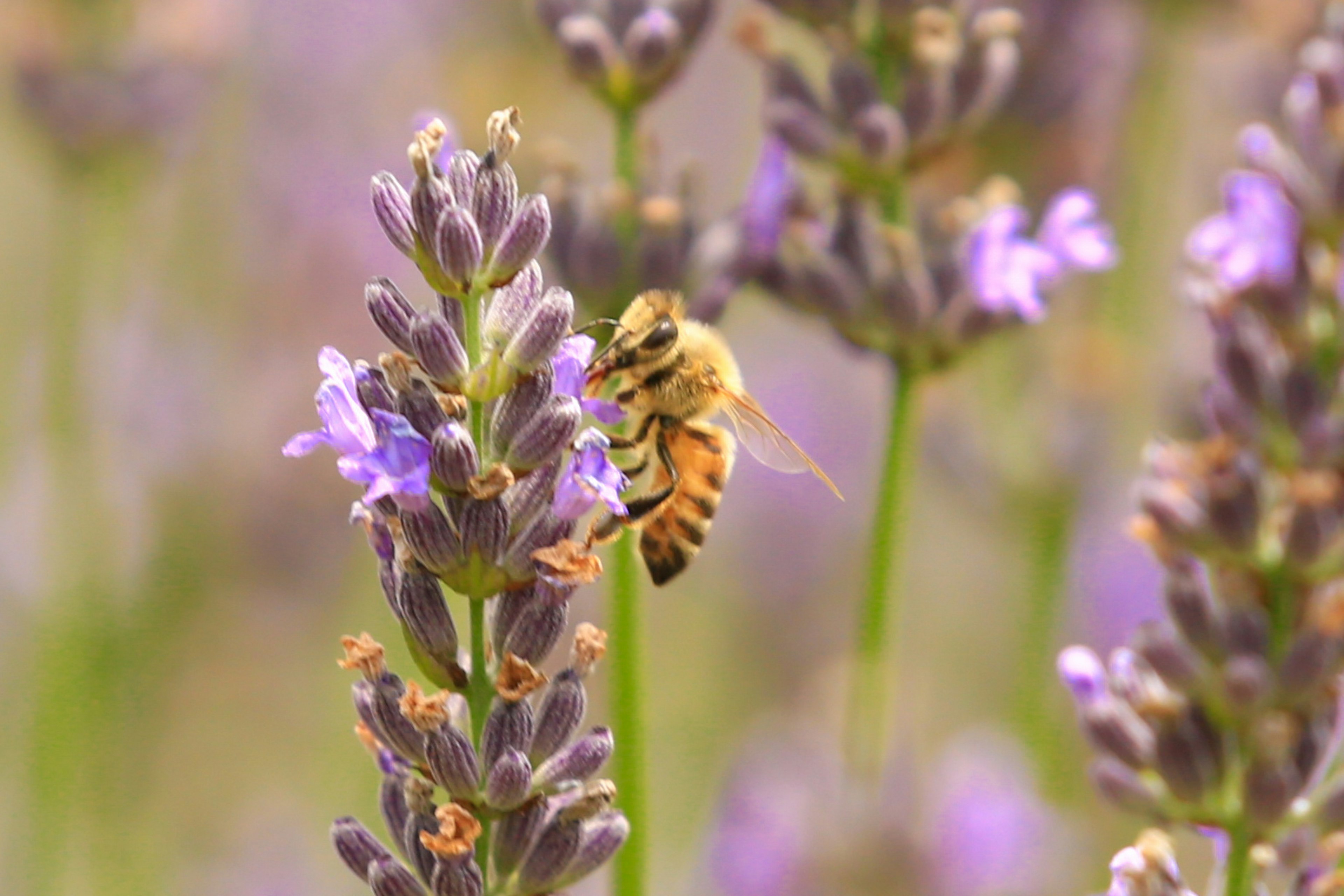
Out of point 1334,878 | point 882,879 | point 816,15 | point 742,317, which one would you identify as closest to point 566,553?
point 1334,878

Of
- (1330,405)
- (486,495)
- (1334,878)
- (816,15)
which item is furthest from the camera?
(816,15)

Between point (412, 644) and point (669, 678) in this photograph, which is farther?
point (669, 678)

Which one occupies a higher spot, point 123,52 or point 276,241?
point 123,52

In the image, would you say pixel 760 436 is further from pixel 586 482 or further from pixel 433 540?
pixel 433 540

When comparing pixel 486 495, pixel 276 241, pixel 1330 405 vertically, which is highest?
pixel 276 241

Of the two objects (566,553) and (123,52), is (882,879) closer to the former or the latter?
(566,553)

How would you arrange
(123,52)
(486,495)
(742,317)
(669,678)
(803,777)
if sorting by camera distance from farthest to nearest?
(742,317) → (669,678) → (123,52) → (803,777) → (486,495)
